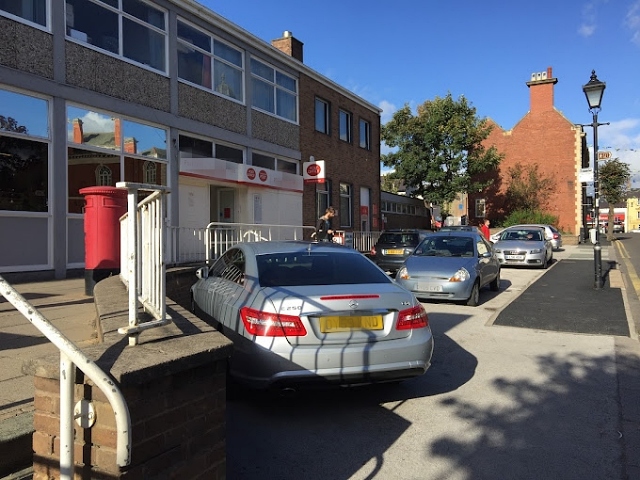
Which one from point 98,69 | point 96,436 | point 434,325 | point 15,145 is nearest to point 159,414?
point 96,436

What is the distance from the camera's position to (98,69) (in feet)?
36.5

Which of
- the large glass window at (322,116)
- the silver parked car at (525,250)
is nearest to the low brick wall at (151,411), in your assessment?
the silver parked car at (525,250)

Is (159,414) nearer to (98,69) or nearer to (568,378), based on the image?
A: (568,378)

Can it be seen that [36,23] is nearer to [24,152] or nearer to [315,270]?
[24,152]

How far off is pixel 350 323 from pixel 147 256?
1669mm

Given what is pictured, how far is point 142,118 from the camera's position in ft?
40.0

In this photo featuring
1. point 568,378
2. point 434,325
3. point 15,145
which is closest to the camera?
point 568,378

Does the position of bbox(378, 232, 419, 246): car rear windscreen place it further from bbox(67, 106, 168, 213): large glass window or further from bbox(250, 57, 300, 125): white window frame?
bbox(67, 106, 168, 213): large glass window

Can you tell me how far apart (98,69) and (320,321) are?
9563mm

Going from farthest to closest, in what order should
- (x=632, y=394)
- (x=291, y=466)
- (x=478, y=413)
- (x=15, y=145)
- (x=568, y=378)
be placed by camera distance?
(x=15, y=145) < (x=568, y=378) < (x=632, y=394) < (x=478, y=413) < (x=291, y=466)

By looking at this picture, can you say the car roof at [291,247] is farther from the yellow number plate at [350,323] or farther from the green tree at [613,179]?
the green tree at [613,179]

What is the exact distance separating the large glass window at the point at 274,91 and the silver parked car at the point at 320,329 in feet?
42.5

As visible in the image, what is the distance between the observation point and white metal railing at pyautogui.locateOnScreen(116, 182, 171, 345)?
3076 mm

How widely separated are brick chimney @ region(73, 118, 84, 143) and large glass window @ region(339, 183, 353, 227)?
40.3 ft
